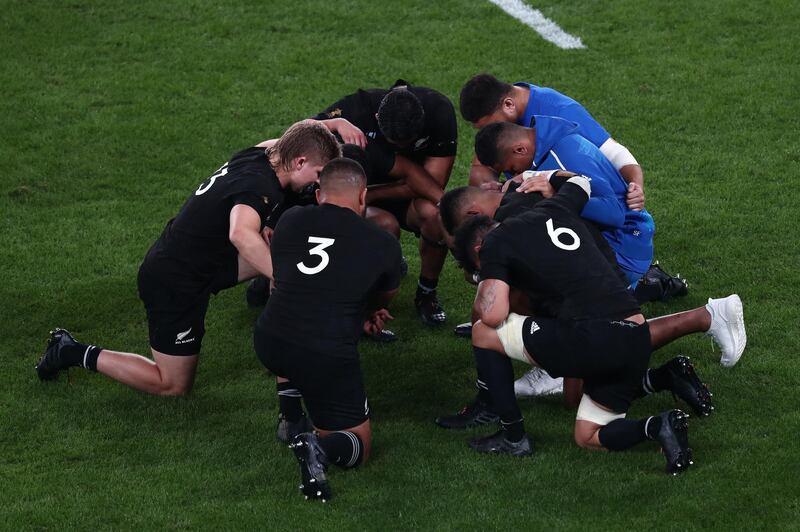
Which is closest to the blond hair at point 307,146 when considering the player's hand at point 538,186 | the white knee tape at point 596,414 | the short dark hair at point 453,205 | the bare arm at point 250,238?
the bare arm at point 250,238

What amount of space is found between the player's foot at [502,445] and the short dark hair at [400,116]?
2198mm

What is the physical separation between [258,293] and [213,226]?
4.86 feet

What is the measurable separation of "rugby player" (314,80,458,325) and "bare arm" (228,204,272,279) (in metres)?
1.46

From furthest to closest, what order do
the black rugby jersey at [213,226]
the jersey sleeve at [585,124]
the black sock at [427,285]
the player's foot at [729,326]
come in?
the black sock at [427,285] < the jersey sleeve at [585,124] < the player's foot at [729,326] < the black rugby jersey at [213,226]

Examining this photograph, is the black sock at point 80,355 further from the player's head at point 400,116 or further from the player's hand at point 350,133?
the player's head at point 400,116

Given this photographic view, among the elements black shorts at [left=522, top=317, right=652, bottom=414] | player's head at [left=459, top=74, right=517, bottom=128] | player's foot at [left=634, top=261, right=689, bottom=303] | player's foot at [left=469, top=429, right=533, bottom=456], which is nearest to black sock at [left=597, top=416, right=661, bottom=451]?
black shorts at [left=522, top=317, right=652, bottom=414]

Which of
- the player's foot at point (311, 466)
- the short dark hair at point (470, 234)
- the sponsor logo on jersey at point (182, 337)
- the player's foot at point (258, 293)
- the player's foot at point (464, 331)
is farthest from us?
the player's foot at point (258, 293)

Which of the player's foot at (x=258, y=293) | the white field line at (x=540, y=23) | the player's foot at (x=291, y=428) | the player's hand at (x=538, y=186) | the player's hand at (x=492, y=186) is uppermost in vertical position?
the player's hand at (x=538, y=186)

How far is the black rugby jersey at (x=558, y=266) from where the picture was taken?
601 centimetres

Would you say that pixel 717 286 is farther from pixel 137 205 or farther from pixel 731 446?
pixel 137 205

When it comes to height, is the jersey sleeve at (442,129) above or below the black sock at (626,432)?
above

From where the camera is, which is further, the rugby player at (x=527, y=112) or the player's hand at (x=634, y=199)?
the rugby player at (x=527, y=112)

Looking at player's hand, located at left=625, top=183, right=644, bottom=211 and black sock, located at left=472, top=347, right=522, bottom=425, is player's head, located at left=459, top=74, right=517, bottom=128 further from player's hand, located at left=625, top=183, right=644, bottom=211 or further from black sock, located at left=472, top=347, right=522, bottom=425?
black sock, located at left=472, top=347, right=522, bottom=425

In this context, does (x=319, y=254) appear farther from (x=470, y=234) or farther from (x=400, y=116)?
(x=400, y=116)
